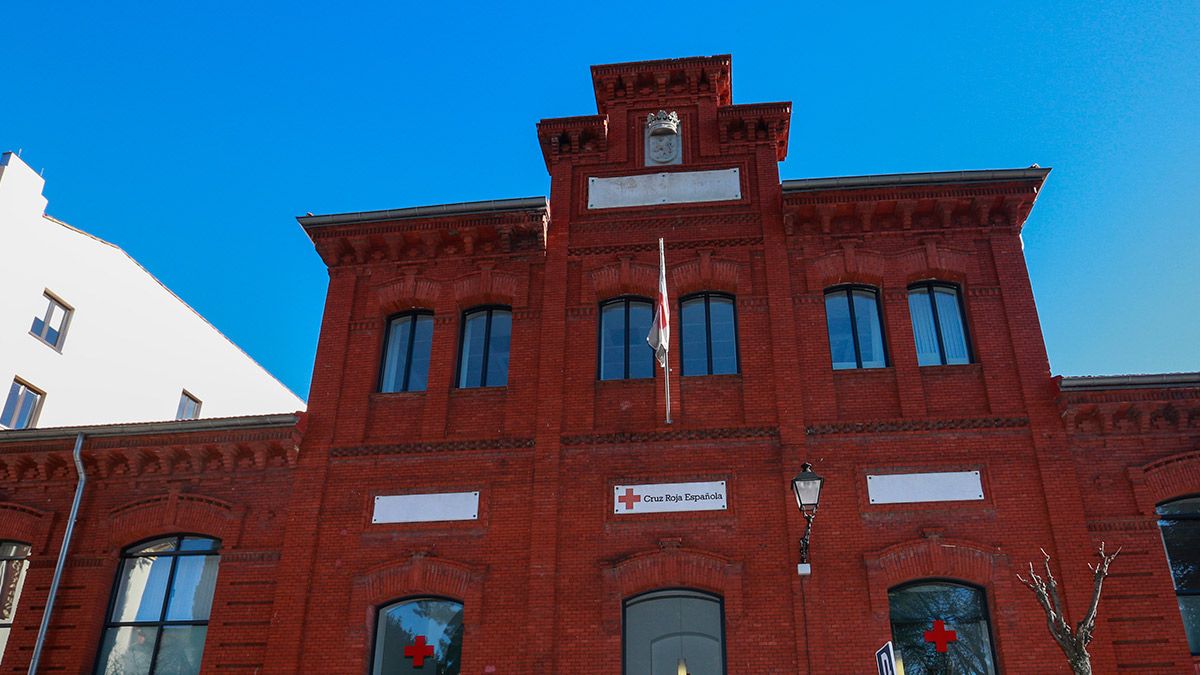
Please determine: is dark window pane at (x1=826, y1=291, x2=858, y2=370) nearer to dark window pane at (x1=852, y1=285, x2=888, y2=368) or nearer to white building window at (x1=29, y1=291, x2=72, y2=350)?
dark window pane at (x1=852, y1=285, x2=888, y2=368)

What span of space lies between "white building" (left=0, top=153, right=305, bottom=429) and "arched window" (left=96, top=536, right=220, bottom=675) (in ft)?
35.3

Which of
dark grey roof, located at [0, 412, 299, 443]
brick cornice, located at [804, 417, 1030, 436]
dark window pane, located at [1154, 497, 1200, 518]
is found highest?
dark grey roof, located at [0, 412, 299, 443]

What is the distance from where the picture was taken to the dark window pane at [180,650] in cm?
1430

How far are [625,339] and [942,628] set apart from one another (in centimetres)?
679

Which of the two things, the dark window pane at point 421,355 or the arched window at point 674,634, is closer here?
the arched window at point 674,634

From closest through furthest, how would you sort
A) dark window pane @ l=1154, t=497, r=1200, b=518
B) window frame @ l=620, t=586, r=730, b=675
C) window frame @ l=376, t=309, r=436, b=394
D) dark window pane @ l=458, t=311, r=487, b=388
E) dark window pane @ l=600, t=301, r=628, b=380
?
1. window frame @ l=620, t=586, r=730, b=675
2. dark window pane @ l=1154, t=497, r=1200, b=518
3. dark window pane @ l=600, t=301, r=628, b=380
4. dark window pane @ l=458, t=311, r=487, b=388
5. window frame @ l=376, t=309, r=436, b=394

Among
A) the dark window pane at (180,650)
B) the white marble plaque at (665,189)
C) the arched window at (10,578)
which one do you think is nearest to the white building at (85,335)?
the arched window at (10,578)

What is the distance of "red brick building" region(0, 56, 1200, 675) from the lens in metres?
13.2

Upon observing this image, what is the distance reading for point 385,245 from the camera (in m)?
17.2

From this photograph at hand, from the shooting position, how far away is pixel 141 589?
49.4 feet

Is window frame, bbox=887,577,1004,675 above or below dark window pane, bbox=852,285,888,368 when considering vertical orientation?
below

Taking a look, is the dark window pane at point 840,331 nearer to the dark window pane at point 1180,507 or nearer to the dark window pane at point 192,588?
the dark window pane at point 1180,507

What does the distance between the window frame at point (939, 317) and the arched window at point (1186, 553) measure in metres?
3.60

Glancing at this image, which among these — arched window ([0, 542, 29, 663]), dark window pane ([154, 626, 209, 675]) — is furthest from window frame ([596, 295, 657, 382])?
arched window ([0, 542, 29, 663])
